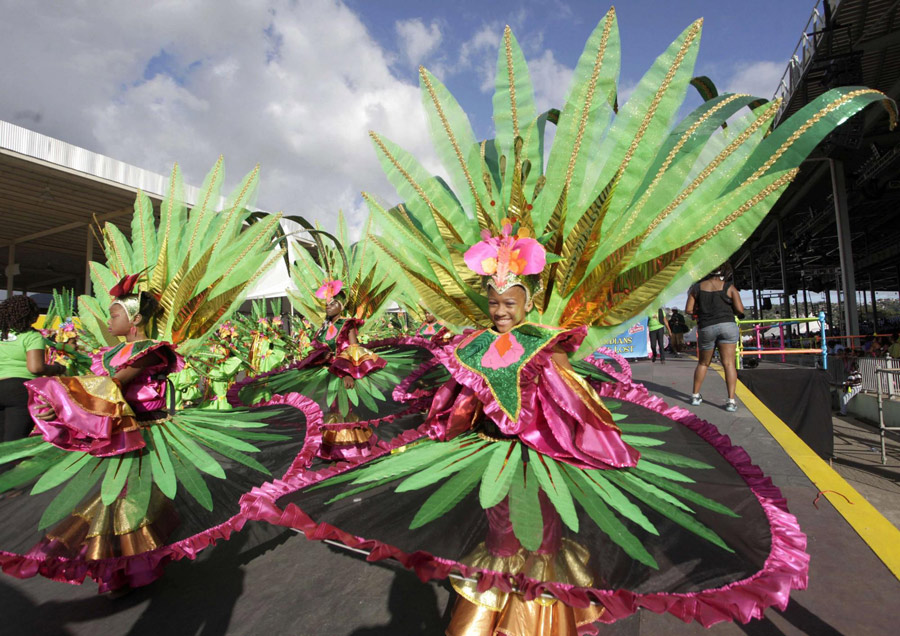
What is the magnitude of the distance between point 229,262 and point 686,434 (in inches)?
109

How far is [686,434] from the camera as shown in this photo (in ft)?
6.45

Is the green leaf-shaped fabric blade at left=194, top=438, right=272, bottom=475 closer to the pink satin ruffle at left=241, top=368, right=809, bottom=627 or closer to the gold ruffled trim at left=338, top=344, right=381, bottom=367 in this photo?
the pink satin ruffle at left=241, top=368, right=809, bottom=627

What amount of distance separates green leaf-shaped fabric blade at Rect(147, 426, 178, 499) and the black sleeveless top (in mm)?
4407

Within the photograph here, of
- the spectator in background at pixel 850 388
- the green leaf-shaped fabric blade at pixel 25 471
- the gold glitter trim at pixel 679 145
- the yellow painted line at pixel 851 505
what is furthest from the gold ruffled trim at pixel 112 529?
the spectator in background at pixel 850 388

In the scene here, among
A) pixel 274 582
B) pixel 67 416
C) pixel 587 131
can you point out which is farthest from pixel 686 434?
pixel 67 416

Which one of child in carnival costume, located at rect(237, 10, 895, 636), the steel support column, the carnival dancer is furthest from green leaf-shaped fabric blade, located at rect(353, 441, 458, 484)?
the steel support column

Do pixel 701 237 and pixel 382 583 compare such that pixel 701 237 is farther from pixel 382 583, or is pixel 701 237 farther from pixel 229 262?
pixel 229 262

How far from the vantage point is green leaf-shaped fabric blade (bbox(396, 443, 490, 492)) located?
1.46m

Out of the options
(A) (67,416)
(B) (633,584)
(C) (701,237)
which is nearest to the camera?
(B) (633,584)

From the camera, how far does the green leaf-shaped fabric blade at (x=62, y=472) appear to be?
2035mm

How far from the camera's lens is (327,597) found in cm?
248

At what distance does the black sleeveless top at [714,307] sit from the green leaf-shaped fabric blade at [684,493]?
349 cm

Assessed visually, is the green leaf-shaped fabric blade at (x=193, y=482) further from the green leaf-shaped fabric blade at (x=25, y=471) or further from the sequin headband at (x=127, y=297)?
the sequin headband at (x=127, y=297)

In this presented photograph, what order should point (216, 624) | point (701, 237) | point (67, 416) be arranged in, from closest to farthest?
point (701, 237)
point (67, 416)
point (216, 624)
